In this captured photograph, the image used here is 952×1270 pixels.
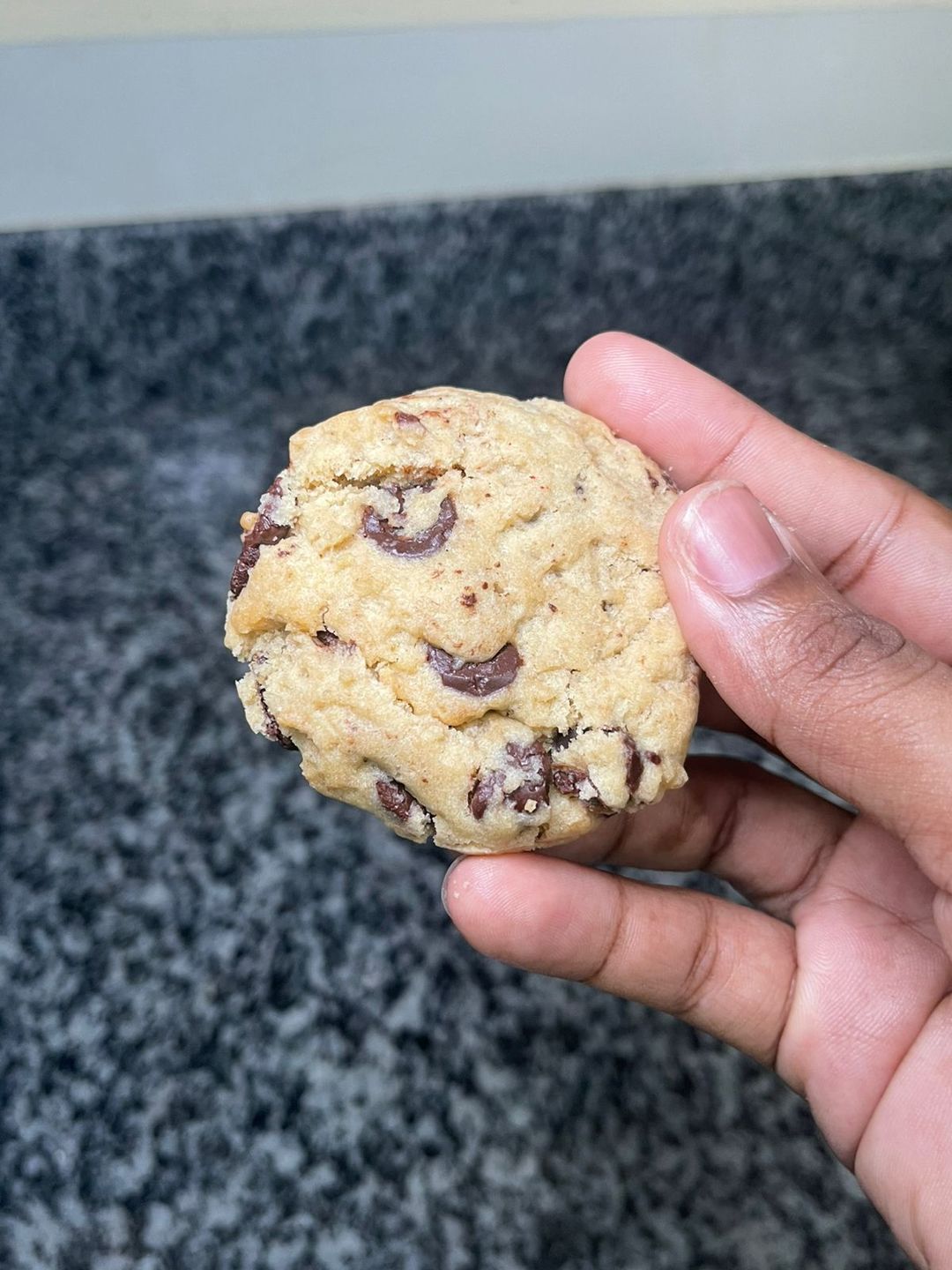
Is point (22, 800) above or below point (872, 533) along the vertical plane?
below

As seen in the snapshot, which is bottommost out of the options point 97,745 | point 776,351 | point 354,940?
point 354,940

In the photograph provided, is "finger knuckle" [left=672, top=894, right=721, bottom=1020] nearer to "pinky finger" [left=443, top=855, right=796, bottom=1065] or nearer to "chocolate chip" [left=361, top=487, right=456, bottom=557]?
"pinky finger" [left=443, top=855, right=796, bottom=1065]

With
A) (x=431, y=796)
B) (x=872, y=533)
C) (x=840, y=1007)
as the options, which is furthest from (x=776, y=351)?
(x=431, y=796)

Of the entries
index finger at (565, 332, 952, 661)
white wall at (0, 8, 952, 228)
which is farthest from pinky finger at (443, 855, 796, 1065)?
white wall at (0, 8, 952, 228)

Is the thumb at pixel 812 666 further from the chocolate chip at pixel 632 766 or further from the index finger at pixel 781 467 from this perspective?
the index finger at pixel 781 467

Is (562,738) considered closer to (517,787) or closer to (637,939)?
(517,787)

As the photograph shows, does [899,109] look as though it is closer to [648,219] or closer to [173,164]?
[648,219]
